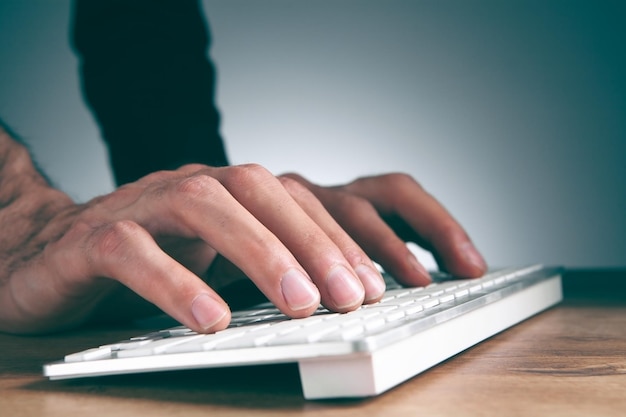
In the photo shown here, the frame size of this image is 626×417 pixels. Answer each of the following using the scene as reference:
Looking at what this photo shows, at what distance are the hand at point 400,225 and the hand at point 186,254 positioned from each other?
13cm

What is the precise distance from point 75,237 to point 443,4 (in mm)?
1203

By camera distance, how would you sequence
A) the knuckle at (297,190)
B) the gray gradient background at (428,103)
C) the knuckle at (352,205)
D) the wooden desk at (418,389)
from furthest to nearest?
the gray gradient background at (428,103) → the knuckle at (352,205) → the knuckle at (297,190) → the wooden desk at (418,389)

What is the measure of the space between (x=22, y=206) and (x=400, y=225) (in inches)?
18.2

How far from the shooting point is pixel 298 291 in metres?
0.49

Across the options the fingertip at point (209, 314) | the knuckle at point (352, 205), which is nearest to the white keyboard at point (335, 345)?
the fingertip at point (209, 314)

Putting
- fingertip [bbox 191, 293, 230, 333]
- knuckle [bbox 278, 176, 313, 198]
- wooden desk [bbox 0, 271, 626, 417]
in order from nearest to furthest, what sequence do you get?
1. wooden desk [bbox 0, 271, 626, 417]
2. fingertip [bbox 191, 293, 230, 333]
3. knuckle [bbox 278, 176, 313, 198]

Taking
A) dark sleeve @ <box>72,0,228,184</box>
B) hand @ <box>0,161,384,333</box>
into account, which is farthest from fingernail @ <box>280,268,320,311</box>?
dark sleeve @ <box>72,0,228,184</box>

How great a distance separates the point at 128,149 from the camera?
5.10ft

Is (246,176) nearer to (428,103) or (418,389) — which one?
(418,389)

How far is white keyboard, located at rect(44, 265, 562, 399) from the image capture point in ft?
1.18

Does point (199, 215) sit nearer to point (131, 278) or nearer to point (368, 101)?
point (131, 278)

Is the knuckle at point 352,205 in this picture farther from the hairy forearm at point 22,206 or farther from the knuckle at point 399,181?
the hairy forearm at point 22,206

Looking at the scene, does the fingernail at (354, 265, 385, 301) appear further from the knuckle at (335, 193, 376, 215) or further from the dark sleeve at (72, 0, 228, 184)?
the dark sleeve at (72, 0, 228, 184)

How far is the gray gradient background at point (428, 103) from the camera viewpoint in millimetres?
1243
